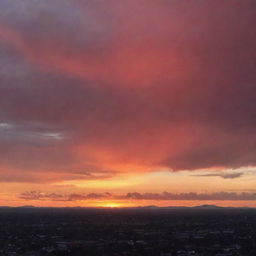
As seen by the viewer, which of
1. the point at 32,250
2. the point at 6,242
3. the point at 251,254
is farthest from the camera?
the point at 6,242

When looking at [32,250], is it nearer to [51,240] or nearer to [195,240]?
[51,240]

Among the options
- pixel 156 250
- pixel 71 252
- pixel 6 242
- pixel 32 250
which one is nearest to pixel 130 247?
pixel 156 250

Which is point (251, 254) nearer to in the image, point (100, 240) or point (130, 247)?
point (130, 247)

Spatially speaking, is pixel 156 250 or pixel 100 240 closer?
pixel 156 250

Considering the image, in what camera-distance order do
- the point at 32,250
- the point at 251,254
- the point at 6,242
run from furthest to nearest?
the point at 6,242 < the point at 32,250 < the point at 251,254

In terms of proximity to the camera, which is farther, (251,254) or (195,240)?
(195,240)

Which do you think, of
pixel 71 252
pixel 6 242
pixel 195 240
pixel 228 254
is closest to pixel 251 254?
pixel 228 254

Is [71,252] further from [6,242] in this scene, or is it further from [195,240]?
[195,240]
